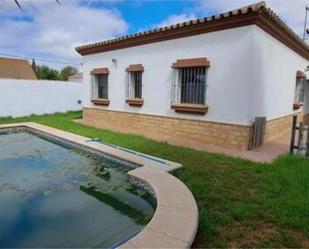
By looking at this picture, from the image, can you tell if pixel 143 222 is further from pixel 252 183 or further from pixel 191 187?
pixel 252 183

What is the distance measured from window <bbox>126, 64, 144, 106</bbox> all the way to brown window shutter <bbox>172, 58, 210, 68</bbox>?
8.31 ft

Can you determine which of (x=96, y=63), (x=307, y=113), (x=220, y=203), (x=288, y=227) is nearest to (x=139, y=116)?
(x=96, y=63)

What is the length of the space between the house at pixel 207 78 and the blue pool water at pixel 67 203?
4195 mm

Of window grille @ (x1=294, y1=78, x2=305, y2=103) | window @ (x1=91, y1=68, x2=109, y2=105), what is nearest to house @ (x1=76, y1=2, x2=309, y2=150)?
window @ (x1=91, y1=68, x2=109, y2=105)

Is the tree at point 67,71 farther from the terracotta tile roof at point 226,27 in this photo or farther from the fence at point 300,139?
the fence at point 300,139

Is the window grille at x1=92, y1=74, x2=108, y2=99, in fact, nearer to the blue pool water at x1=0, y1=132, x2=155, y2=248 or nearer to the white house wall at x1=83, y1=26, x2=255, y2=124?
the white house wall at x1=83, y1=26, x2=255, y2=124

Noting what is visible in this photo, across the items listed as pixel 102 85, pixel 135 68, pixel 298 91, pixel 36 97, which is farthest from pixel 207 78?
pixel 36 97

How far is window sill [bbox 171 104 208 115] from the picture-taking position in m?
10.3

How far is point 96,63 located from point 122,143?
23.4 ft

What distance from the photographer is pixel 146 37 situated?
1215 cm

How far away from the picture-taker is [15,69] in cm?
4044

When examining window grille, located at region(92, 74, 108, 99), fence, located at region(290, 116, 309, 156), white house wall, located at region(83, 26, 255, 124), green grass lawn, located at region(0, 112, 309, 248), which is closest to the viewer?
green grass lawn, located at region(0, 112, 309, 248)

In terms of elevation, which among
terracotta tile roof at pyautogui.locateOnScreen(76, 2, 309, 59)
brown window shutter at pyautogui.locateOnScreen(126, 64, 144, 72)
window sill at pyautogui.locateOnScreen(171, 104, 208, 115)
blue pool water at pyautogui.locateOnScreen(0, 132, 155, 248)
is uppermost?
terracotta tile roof at pyautogui.locateOnScreen(76, 2, 309, 59)

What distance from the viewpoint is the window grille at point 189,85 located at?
1055 cm
